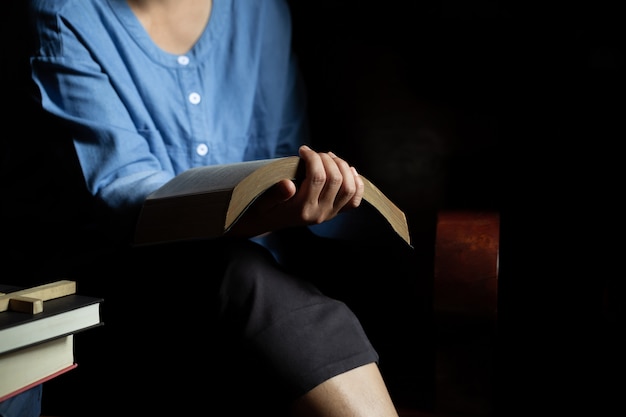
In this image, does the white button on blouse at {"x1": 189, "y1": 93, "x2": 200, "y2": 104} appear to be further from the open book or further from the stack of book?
the stack of book

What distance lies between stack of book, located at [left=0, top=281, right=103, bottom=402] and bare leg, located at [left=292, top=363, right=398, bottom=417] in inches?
8.4

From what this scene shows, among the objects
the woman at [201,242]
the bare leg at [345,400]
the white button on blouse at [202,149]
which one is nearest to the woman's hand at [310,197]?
the woman at [201,242]

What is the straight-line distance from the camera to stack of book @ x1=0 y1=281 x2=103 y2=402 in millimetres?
554

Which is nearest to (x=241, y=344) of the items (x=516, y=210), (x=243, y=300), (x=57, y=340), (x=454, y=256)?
(x=243, y=300)

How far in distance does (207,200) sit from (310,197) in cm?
12

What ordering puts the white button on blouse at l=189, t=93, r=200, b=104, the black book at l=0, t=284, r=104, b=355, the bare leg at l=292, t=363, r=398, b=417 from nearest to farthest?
the black book at l=0, t=284, r=104, b=355 < the bare leg at l=292, t=363, r=398, b=417 < the white button on blouse at l=189, t=93, r=200, b=104

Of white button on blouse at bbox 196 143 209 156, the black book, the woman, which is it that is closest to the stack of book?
the black book

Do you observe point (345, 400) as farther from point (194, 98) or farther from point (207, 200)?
point (194, 98)

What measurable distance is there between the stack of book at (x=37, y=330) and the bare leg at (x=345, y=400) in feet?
0.70

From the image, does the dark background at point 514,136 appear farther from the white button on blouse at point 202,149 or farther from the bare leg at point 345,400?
the bare leg at point 345,400

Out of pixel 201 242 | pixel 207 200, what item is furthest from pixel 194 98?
pixel 207 200

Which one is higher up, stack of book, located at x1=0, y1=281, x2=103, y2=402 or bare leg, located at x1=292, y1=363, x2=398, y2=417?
stack of book, located at x1=0, y1=281, x2=103, y2=402

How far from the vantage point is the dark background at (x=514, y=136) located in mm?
1037

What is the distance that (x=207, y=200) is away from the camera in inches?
24.2
